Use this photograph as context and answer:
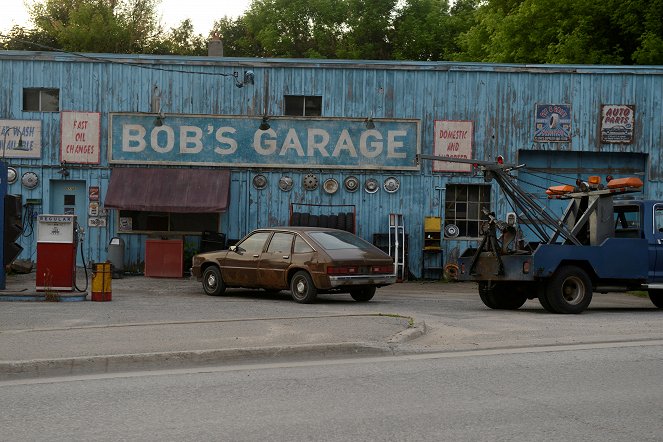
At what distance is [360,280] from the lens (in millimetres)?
17781

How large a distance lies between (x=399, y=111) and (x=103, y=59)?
328 inches

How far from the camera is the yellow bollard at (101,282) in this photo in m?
17.4

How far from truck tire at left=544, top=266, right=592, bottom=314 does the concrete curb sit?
5.91 meters

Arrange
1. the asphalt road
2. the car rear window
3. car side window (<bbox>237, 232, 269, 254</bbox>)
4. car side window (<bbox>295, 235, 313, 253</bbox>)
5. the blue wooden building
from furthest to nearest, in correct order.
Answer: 1. the blue wooden building
2. car side window (<bbox>237, 232, 269, 254</bbox>)
3. the car rear window
4. car side window (<bbox>295, 235, 313, 253</bbox>)
5. the asphalt road

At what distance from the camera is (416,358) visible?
10.8 m

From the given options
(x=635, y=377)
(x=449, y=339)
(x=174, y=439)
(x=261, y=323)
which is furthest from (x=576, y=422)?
(x=261, y=323)

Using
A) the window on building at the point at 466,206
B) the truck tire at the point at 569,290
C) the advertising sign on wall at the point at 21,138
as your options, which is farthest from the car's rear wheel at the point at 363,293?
the advertising sign on wall at the point at 21,138

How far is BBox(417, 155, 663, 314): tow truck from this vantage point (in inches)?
642

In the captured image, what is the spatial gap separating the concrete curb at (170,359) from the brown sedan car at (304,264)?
6498 mm

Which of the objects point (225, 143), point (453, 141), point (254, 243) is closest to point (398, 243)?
point (453, 141)

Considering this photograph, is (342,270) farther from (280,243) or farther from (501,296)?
(501,296)

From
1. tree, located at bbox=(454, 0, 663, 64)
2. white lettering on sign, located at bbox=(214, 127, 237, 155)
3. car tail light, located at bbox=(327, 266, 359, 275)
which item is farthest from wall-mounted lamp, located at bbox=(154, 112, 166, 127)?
tree, located at bbox=(454, 0, 663, 64)

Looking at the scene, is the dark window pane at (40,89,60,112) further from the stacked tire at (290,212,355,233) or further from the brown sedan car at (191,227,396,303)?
the brown sedan car at (191,227,396,303)

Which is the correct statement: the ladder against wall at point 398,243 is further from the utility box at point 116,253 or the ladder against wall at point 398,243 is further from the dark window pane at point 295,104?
the utility box at point 116,253
